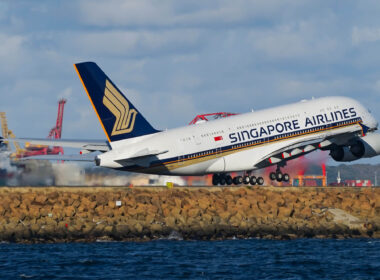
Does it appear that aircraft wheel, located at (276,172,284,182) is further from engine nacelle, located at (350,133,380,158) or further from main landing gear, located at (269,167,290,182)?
engine nacelle, located at (350,133,380,158)

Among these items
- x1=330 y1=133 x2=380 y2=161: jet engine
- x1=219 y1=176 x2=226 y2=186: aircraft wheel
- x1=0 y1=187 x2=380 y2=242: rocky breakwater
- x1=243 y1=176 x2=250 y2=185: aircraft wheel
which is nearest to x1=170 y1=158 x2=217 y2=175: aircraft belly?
x1=0 y1=187 x2=380 y2=242: rocky breakwater

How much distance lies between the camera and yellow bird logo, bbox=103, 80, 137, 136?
64.1 meters

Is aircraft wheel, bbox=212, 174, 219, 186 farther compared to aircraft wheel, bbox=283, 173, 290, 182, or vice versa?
aircraft wheel, bbox=283, 173, 290, 182

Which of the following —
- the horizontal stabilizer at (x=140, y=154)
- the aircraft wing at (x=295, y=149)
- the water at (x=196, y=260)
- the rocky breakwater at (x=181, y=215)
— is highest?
the aircraft wing at (x=295, y=149)

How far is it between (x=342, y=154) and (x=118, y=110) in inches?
870

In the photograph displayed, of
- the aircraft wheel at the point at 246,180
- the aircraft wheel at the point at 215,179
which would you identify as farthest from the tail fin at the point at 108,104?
the aircraft wheel at the point at 246,180

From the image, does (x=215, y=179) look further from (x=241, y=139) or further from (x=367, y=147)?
(x=367, y=147)

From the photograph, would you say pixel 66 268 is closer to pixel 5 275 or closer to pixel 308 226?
pixel 5 275

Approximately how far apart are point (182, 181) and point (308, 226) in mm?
17920

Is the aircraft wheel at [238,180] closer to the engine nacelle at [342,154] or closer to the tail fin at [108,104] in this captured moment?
the engine nacelle at [342,154]

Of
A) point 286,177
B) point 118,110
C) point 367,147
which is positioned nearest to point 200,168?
point 118,110

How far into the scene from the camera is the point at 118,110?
6425cm

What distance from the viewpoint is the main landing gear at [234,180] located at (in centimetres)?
7269

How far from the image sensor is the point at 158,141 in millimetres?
64562
